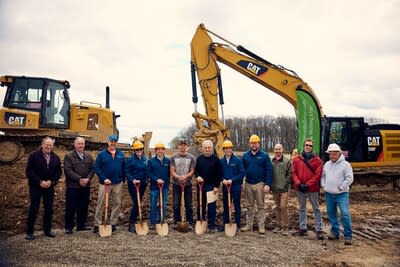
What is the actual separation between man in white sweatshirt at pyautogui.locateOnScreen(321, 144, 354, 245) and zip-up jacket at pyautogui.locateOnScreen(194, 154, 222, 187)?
6.40 feet

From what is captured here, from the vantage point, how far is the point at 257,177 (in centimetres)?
738

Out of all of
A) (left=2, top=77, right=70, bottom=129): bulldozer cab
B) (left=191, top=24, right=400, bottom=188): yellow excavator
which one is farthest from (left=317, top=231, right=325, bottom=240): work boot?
(left=2, top=77, right=70, bottom=129): bulldozer cab

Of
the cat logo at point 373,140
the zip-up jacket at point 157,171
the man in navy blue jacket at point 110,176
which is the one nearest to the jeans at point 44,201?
the man in navy blue jacket at point 110,176

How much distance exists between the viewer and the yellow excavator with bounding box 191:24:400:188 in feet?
41.9

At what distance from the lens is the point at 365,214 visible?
9.77 m

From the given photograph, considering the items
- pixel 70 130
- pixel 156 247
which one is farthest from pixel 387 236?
pixel 70 130

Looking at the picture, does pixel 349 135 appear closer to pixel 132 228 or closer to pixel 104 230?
pixel 132 228

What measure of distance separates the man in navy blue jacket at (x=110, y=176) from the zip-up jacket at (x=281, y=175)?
296 centimetres

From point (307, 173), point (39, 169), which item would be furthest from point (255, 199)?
point (39, 169)

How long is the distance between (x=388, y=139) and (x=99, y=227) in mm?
10467

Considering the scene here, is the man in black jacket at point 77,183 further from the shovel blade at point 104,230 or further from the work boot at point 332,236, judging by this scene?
the work boot at point 332,236

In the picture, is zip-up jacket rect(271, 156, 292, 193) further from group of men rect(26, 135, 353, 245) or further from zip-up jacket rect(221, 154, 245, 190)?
zip-up jacket rect(221, 154, 245, 190)

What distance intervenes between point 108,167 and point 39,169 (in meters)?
1.20

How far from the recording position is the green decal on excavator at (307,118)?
12.2 metres
